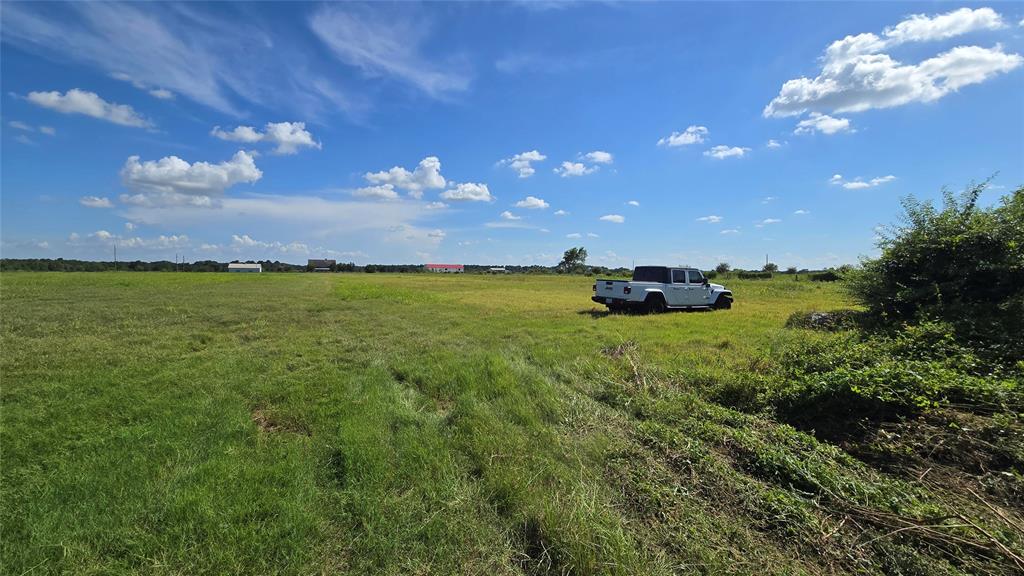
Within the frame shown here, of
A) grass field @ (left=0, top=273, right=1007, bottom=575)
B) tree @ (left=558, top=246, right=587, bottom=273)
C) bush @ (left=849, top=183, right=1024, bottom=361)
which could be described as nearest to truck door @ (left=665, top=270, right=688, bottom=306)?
bush @ (left=849, top=183, right=1024, bottom=361)

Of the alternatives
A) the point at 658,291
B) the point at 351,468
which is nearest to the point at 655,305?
the point at 658,291

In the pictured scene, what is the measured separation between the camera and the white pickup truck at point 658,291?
48.5 feet

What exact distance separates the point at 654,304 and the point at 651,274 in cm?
138

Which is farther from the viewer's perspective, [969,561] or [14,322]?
[14,322]

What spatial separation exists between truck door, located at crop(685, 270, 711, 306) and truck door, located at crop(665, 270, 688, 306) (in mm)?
202

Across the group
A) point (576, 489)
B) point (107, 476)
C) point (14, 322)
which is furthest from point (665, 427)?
point (14, 322)

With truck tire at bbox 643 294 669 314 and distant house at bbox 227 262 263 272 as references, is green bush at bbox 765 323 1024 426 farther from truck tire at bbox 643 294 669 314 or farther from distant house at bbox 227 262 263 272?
distant house at bbox 227 262 263 272

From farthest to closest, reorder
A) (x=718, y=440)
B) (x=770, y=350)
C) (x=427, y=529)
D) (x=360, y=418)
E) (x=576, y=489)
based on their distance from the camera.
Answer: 1. (x=770, y=350)
2. (x=360, y=418)
3. (x=718, y=440)
4. (x=576, y=489)
5. (x=427, y=529)

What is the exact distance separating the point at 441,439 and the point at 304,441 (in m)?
1.41

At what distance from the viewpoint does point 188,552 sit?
100 inches

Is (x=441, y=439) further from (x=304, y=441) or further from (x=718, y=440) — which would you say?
(x=718, y=440)

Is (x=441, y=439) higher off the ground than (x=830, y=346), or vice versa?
(x=830, y=346)

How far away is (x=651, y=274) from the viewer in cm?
1583

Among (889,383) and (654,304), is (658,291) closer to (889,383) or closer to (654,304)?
(654,304)
